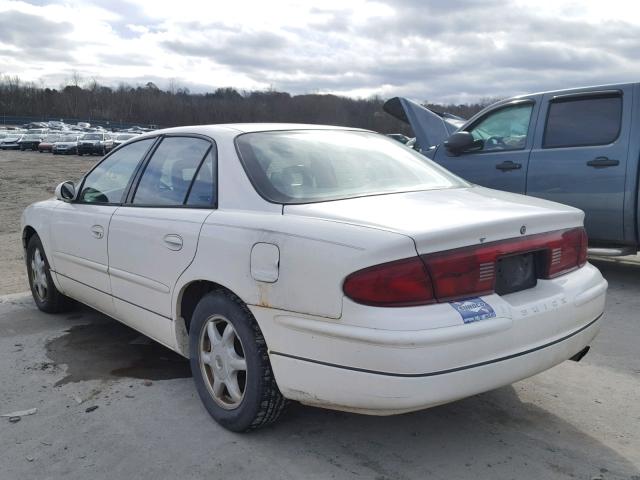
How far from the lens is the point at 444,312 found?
2396 millimetres

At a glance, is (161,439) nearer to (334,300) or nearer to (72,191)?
(334,300)

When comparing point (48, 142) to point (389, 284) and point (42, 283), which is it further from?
point (389, 284)

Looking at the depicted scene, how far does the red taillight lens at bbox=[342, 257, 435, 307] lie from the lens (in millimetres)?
2381

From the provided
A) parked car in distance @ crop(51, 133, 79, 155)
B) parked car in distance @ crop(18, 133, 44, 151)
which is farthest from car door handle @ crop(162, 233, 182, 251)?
parked car in distance @ crop(18, 133, 44, 151)

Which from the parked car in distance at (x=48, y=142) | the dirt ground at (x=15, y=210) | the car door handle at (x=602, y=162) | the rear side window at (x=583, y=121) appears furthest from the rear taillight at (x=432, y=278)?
the parked car in distance at (x=48, y=142)

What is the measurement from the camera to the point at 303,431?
9.91 ft

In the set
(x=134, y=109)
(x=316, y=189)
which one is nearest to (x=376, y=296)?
(x=316, y=189)

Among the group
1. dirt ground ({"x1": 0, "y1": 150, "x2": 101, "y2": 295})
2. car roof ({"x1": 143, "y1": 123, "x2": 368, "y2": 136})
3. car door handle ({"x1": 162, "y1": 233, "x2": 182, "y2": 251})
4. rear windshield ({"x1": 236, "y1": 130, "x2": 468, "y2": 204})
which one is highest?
car roof ({"x1": 143, "y1": 123, "x2": 368, "y2": 136})

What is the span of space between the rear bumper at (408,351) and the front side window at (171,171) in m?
1.14

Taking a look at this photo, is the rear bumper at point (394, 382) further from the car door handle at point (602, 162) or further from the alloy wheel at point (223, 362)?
the car door handle at point (602, 162)

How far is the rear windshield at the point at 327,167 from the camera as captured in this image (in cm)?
303

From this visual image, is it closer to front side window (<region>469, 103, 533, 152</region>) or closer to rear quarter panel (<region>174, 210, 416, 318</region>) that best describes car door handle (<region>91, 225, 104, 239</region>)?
rear quarter panel (<region>174, 210, 416, 318</region>)

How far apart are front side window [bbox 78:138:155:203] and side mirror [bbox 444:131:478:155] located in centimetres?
364

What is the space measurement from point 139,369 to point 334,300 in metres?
2.01
